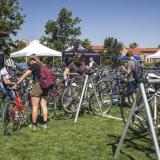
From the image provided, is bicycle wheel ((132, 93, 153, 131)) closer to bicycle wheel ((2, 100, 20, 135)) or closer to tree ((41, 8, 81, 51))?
bicycle wheel ((2, 100, 20, 135))

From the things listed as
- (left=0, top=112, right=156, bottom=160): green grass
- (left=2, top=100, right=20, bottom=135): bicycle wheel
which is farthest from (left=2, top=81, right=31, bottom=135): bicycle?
(left=0, top=112, right=156, bottom=160): green grass

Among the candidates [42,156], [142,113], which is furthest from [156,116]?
[42,156]

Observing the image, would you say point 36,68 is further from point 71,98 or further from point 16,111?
point 71,98

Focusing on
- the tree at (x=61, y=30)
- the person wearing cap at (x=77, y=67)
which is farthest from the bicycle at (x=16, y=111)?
the tree at (x=61, y=30)

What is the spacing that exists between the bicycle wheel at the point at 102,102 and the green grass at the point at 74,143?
4.36 feet

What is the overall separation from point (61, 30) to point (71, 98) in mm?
51049

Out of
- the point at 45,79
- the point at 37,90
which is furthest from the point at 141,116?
the point at 37,90

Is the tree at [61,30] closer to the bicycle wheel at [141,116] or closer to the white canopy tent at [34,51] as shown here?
the white canopy tent at [34,51]

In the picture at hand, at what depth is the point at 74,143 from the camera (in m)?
7.22

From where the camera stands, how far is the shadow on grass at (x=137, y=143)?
6.43m

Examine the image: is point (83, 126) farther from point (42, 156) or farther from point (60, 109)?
point (42, 156)

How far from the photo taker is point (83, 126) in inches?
352

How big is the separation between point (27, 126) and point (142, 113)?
3.01 m

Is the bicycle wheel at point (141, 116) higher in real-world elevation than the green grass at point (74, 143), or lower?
higher
